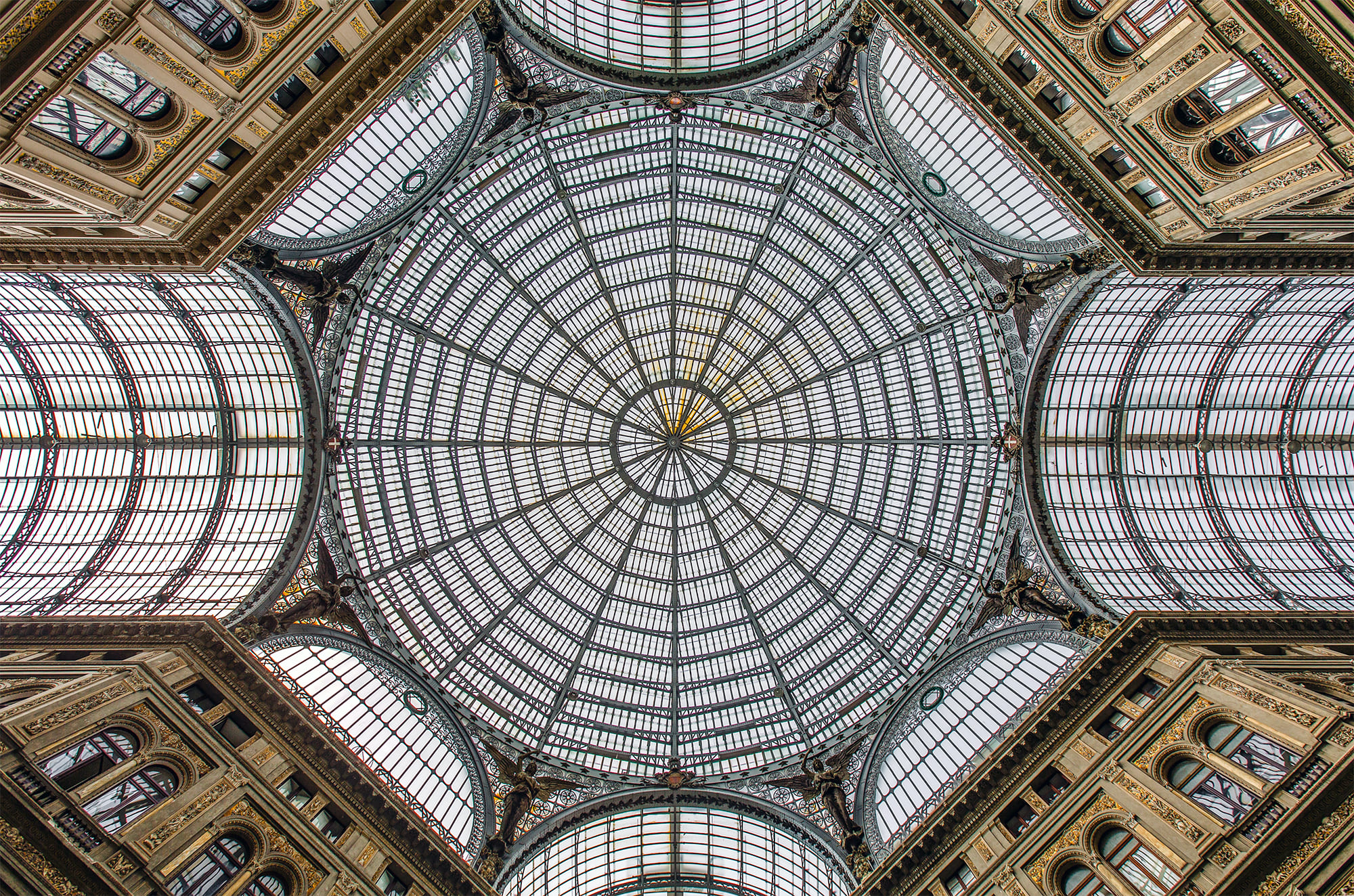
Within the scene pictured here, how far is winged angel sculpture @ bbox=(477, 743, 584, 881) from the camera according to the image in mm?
29391

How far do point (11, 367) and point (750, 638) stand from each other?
122 feet

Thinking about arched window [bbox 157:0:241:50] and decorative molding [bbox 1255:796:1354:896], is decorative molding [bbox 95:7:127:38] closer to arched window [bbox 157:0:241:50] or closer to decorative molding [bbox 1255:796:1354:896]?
arched window [bbox 157:0:241:50]

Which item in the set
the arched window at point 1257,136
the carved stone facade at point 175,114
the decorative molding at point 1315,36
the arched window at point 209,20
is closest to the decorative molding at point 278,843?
the carved stone facade at point 175,114

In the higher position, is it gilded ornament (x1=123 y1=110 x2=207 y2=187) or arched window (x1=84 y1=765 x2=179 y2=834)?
gilded ornament (x1=123 y1=110 x2=207 y2=187)

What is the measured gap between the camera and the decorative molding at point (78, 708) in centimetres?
1822

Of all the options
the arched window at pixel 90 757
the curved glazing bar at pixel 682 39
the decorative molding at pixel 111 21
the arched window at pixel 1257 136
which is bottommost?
the arched window at pixel 90 757

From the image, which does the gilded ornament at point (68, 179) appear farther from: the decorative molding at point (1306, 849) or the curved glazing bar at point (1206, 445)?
the decorative molding at point (1306, 849)

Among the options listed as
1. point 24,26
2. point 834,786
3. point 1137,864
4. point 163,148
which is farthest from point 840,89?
point 834,786

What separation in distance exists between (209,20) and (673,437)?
27501mm

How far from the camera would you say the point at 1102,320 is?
30062mm

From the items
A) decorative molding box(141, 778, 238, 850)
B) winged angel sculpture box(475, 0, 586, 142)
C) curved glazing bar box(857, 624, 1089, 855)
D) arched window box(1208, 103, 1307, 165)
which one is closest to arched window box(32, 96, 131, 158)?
winged angel sculpture box(475, 0, 586, 142)

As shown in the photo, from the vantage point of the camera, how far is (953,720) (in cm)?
3180

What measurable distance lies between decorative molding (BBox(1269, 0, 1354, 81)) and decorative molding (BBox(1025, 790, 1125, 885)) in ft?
64.4

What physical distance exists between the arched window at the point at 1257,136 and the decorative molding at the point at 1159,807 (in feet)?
57.9
